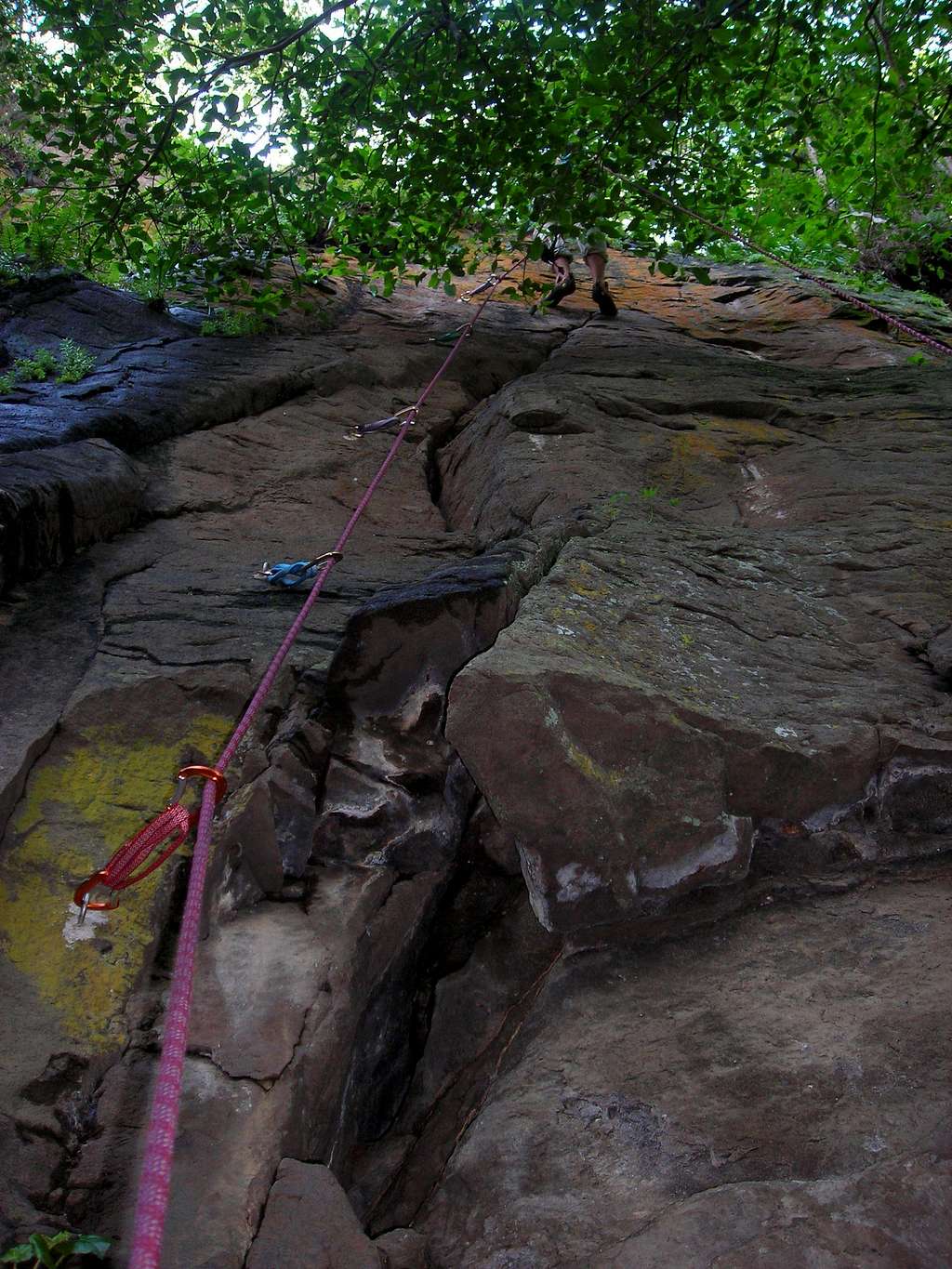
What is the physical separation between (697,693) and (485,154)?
5.82 m

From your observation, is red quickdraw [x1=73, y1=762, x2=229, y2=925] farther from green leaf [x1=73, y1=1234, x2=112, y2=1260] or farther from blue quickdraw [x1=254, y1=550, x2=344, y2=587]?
blue quickdraw [x1=254, y1=550, x2=344, y2=587]

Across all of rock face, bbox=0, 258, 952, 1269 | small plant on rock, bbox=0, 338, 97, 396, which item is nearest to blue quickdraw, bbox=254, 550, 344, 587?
rock face, bbox=0, 258, 952, 1269

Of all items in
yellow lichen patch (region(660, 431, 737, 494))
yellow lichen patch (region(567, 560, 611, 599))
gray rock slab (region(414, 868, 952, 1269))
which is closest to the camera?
gray rock slab (region(414, 868, 952, 1269))

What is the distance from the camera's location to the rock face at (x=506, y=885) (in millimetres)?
2020

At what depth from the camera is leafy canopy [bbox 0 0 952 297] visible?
19.2ft

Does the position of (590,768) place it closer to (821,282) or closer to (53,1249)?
(53,1249)

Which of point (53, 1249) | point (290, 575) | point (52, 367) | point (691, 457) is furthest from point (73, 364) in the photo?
point (53, 1249)

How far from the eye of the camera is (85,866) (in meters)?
2.85

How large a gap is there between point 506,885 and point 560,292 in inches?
325

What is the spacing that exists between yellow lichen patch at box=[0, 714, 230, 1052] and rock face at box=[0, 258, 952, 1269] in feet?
0.04

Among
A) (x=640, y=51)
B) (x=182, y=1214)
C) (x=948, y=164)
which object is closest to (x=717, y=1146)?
(x=182, y=1214)

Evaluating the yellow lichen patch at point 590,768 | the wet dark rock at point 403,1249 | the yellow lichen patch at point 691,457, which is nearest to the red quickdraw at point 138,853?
the yellow lichen patch at point 590,768

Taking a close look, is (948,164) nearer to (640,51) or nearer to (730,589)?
(640,51)

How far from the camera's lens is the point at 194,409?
6266 mm
